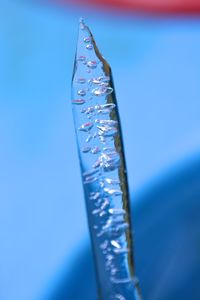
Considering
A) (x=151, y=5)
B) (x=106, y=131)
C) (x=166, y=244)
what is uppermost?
(x=151, y=5)

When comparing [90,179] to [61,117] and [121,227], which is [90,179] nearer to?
[121,227]

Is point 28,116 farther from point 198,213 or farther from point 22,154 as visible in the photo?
point 198,213

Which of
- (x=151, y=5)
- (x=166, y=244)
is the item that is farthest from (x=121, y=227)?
(x=151, y=5)

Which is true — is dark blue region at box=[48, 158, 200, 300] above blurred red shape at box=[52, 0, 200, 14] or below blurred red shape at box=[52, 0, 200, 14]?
below

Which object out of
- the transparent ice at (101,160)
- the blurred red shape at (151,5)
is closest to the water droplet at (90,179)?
the transparent ice at (101,160)

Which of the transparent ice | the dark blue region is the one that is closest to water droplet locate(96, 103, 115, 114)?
the transparent ice

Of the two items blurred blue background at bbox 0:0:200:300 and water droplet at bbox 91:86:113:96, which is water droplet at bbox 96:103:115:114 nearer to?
water droplet at bbox 91:86:113:96

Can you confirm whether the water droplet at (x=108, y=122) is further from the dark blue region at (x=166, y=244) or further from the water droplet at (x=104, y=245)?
the dark blue region at (x=166, y=244)

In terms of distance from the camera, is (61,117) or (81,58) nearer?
(81,58)
